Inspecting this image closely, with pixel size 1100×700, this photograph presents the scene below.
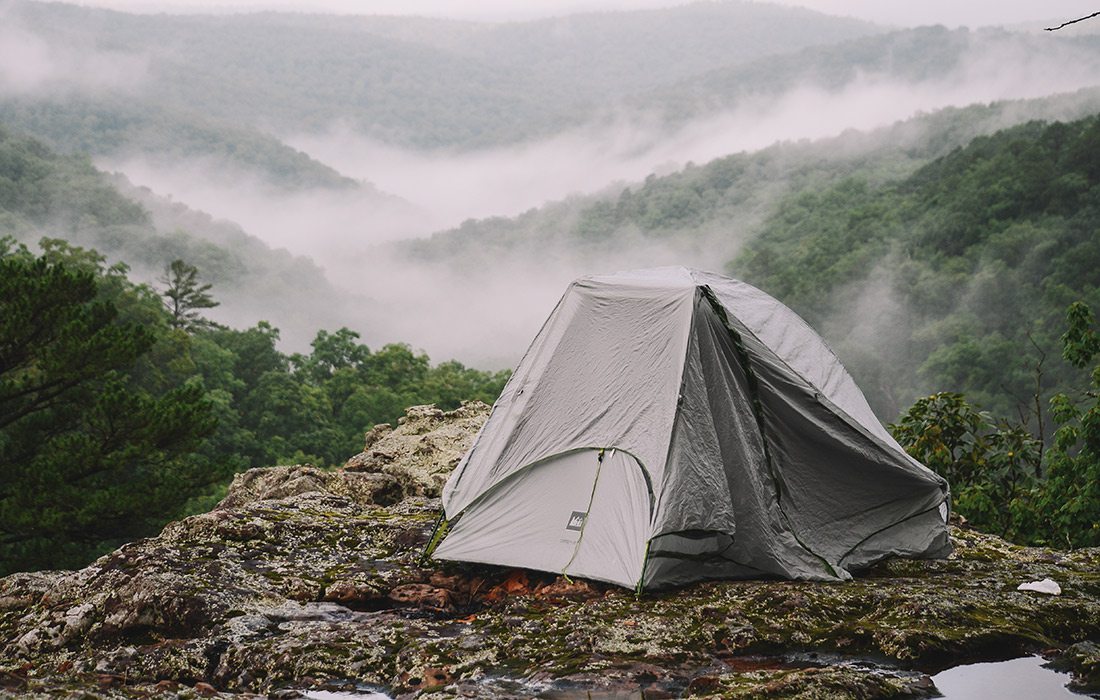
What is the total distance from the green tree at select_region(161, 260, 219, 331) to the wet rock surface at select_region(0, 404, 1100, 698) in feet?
187

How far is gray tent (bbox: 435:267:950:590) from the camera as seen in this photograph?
288 inches

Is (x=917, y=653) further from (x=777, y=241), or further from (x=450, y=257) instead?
(x=450, y=257)

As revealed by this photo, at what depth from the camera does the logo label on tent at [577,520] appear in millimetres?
7551

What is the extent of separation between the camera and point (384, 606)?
7184 millimetres

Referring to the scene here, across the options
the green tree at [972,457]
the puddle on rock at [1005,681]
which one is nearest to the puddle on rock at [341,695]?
the puddle on rock at [1005,681]

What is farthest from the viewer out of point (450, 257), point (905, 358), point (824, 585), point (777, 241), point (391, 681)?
point (450, 257)

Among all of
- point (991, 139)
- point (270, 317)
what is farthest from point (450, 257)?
point (991, 139)

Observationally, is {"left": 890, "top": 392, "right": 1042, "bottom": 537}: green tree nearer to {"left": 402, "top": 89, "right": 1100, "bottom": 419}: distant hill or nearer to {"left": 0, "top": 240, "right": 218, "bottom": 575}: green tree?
{"left": 402, "top": 89, "right": 1100, "bottom": 419}: distant hill

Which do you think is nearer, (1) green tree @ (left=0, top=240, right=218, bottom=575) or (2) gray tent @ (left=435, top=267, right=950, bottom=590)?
(2) gray tent @ (left=435, top=267, right=950, bottom=590)

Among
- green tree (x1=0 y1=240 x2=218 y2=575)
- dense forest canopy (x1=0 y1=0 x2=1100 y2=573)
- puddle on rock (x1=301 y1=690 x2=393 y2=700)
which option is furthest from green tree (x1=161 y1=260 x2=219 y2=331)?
puddle on rock (x1=301 y1=690 x2=393 y2=700)

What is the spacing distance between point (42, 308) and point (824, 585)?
59.2 ft

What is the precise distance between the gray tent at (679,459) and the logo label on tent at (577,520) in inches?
0.4

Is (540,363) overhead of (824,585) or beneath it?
overhead

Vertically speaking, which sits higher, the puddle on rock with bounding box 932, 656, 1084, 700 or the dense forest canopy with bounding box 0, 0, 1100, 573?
the dense forest canopy with bounding box 0, 0, 1100, 573
